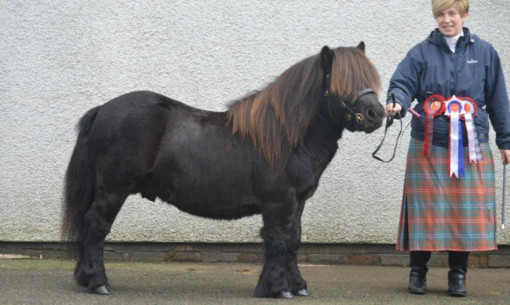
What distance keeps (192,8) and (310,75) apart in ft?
7.78

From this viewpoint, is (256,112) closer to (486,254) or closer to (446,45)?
(446,45)

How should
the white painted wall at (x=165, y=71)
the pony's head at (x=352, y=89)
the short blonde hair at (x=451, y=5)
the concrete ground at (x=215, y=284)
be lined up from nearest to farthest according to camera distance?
the pony's head at (x=352, y=89)
the concrete ground at (x=215, y=284)
the short blonde hair at (x=451, y=5)
the white painted wall at (x=165, y=71)

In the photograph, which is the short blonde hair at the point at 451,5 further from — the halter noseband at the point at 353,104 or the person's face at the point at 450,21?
the halter noseband at the point at 353,104

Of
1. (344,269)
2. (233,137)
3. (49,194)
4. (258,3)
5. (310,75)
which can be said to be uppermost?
(258,3)

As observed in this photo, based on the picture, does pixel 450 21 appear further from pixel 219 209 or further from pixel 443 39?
pixel 219 209

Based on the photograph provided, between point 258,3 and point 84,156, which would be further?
point 258,3

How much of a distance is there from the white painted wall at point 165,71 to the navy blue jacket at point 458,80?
69.6 inches

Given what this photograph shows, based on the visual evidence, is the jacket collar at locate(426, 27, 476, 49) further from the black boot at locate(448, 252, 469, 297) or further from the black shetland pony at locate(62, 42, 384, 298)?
the black boot at locate(448, 252, 469, 297)

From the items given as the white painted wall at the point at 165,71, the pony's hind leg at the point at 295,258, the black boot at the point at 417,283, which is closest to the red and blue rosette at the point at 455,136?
the black boot at the point at 417,283

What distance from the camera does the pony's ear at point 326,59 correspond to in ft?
17.6

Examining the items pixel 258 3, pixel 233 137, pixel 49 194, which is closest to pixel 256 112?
pixel 233 137

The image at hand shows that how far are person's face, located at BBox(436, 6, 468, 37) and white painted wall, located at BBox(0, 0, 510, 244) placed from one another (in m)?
1.91

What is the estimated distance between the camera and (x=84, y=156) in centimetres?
568

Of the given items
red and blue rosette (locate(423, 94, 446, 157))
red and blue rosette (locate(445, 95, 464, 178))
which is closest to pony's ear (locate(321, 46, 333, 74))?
red and blue rosette (locate(423, 94, 446, 157))
